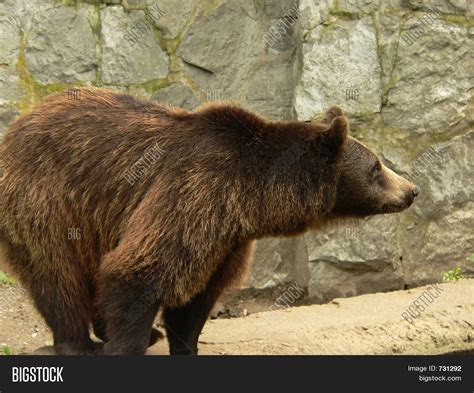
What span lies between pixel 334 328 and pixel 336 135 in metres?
1.82

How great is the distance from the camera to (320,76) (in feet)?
27.4

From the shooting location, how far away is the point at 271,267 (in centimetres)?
869

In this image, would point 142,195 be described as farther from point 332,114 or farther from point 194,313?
point 332,114

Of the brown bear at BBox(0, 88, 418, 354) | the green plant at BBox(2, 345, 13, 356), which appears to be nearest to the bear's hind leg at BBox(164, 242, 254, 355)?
the brown bear at BBox(0, 88, 418, 354)

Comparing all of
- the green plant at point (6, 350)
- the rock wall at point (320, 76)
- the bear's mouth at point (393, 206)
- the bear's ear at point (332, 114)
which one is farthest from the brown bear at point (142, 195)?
the rock wall at point (320, 76)

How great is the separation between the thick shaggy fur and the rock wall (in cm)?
198

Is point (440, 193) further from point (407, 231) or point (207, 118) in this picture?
point (207, 118)

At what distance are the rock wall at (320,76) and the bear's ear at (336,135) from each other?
211cm

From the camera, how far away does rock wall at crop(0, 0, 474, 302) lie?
8.34 meters

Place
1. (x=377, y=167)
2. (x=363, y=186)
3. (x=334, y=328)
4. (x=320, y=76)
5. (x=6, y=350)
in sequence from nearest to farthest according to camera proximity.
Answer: (x=363, y=186)
(x=377, y=167)
(x=6, y=350)
(x=334, y=328)
(x=320, y=76)

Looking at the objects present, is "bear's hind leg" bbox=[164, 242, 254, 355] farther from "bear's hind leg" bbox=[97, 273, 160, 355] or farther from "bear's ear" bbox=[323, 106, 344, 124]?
"bear's ear" bbox=[323, 106, 344, 124]

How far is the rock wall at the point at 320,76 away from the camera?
8.34m

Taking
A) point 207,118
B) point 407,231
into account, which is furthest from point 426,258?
point 207,118

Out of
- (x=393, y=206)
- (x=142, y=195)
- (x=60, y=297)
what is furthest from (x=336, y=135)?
(x=60, y=297)
